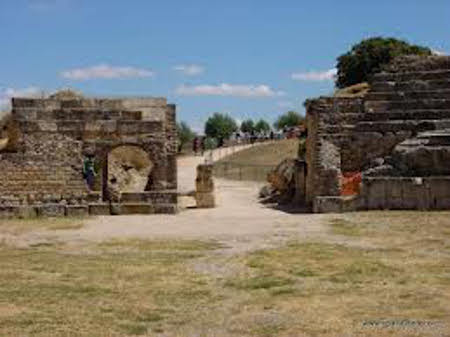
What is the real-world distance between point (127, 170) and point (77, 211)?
9973 millimetres

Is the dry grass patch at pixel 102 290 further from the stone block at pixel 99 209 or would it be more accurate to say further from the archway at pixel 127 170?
the archway at pixel 127 170

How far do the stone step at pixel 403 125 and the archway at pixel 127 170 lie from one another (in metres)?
8.36

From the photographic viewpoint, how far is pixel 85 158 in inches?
1150

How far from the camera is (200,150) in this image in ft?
208

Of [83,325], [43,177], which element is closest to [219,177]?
[43,177]

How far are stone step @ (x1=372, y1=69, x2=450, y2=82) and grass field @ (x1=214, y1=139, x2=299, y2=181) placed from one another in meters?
16.1

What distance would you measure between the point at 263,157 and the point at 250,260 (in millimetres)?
42871

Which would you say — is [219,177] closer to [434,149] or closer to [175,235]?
[434,149]

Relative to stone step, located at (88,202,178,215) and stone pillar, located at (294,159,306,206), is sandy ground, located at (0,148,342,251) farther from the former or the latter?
stone pillar, located at (294,159,306,206)

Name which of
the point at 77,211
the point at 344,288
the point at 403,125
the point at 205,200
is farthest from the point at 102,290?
the point at 403,125

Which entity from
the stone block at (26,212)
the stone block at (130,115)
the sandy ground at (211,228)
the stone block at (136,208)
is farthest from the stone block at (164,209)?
the stone block at (130,115)

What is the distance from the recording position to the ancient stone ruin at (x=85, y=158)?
998 inches

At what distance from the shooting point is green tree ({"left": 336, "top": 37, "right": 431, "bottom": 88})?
56906 mm

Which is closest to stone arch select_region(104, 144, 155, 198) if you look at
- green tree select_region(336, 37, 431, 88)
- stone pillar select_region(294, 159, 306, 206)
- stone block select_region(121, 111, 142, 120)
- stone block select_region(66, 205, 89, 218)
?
stone block select_region(121, 111, 142, 120)
